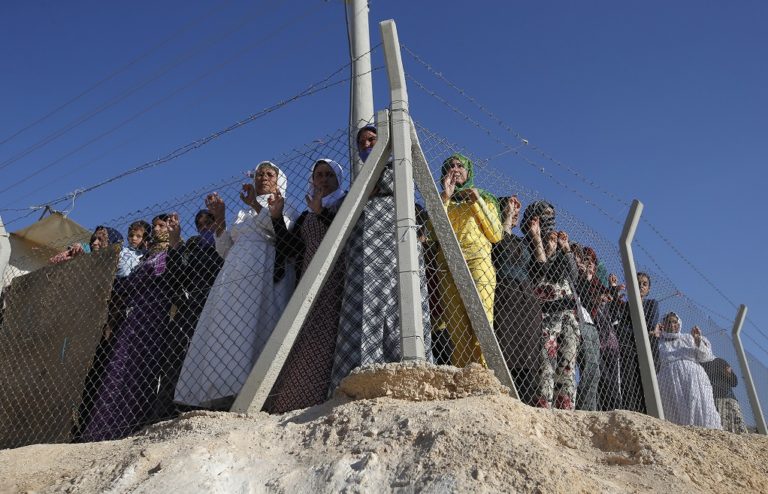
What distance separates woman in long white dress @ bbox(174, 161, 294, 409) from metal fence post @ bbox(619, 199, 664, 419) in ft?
6.43

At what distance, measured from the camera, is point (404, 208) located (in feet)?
9.73

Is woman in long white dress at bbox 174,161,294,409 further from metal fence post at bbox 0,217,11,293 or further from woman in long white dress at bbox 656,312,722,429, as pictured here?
woman in long white dress at bbox 656,312,722,429

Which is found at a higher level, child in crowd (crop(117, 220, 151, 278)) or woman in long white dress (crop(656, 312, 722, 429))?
child in crowd (crop(117, 220, 151, 278))

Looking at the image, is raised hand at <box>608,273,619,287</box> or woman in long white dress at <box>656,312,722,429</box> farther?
woman in long white dress at <box>656,312,722,429</box>

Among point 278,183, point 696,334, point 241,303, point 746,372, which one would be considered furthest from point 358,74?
point 746,372

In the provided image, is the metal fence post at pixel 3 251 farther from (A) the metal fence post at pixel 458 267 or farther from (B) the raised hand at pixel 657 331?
(B) the raised hand at pixel 657 331

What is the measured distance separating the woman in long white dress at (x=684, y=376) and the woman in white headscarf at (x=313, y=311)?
2.55 meters

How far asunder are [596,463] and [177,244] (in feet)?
9.51

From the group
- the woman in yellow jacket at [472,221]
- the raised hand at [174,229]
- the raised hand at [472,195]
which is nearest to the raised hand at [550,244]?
the woman in yellow jacket at [472,221]

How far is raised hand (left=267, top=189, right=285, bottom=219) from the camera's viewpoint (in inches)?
151

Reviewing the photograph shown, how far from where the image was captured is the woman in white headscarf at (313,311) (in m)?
3.27

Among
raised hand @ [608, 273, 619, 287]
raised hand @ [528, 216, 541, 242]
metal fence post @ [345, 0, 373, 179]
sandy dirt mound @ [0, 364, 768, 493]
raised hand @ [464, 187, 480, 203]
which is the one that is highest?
metal fence post @ [345, 0, 373, 179]

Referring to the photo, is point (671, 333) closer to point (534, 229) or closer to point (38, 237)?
point (534, 229)

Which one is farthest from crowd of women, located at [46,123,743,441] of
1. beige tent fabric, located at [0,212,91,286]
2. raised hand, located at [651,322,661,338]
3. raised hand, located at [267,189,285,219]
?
beige tent fabric, located at [0,212,91,286]
